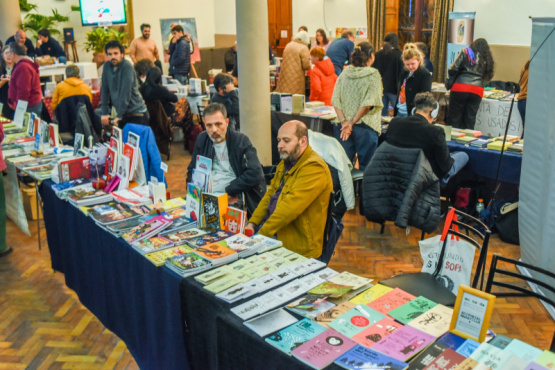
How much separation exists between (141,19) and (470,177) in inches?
409

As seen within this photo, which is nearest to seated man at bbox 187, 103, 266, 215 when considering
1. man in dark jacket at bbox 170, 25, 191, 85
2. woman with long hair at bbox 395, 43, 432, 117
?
woman with long hair at bbox 395, 43, 432, 117

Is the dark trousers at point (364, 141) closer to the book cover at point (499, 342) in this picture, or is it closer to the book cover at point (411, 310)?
the book cover at point (411, 310)

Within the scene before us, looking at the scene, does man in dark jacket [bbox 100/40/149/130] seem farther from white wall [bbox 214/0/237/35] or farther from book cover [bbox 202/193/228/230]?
white wall [bbox 214/0/237/35]

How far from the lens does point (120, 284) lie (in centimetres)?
337

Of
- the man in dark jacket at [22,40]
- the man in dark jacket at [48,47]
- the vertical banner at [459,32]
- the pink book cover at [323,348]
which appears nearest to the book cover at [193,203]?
the pink book cover at [323,348]

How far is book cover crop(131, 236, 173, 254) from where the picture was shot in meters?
3.01

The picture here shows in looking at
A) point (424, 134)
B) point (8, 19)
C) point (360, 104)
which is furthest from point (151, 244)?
point (8, 19)

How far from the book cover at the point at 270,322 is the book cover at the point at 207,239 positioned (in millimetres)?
784

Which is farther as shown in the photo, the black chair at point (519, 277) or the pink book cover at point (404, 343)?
the black chair at point (519, 277)

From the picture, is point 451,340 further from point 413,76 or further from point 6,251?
point 413,76

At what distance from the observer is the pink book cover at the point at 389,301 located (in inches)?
93.4

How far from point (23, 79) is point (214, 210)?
4598 millimetres

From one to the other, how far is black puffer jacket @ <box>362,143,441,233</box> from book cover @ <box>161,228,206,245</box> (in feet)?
6.39

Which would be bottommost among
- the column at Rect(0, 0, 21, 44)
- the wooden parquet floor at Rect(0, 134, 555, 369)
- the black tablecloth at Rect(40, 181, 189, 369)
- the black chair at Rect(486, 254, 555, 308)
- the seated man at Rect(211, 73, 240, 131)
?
the wooden parquet floor at Rect(0, 134, 555, 369)
